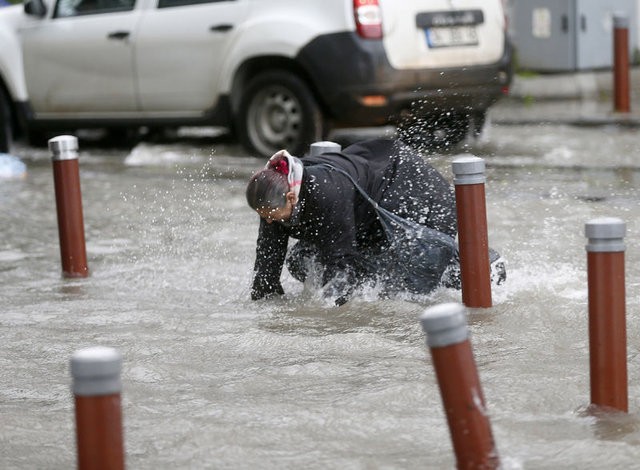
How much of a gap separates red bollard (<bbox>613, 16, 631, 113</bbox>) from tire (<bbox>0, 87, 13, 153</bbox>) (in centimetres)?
604

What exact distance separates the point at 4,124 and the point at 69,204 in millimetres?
5839

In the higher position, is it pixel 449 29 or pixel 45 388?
pixel 449 29

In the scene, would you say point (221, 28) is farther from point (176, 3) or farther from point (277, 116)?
point (277, 116)

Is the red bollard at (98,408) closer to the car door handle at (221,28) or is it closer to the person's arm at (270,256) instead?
the person's arm at (270,256)

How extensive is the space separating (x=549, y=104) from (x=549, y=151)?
3.37 m

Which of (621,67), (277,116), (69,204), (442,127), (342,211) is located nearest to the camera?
(342,211)

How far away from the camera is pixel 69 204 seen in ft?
25.3

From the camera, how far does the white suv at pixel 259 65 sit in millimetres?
10820

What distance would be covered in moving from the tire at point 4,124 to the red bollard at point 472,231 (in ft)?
26.2

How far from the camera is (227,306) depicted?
6828 mm

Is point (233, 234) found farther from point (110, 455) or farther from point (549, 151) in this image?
point (110, 455)

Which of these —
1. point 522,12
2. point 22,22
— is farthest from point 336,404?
point 522,12

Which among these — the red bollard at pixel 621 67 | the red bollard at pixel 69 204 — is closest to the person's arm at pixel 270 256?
the red bollard at pixel 69 204

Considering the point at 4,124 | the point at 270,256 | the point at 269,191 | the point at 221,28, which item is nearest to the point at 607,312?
the point at 269,191
